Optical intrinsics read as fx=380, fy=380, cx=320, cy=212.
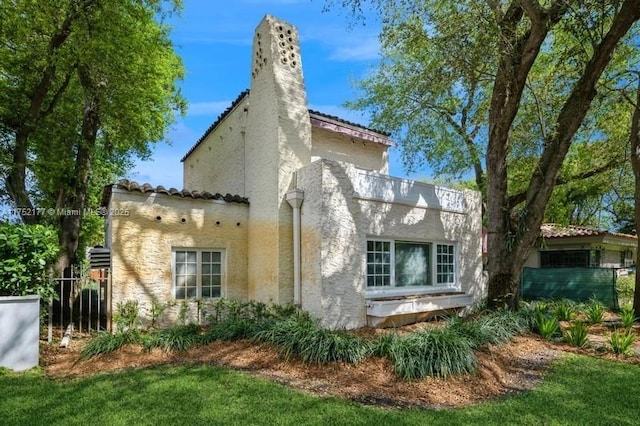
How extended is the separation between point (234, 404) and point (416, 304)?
6.37 meters

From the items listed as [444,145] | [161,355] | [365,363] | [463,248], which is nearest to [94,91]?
[161,355]

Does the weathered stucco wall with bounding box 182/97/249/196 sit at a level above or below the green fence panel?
above

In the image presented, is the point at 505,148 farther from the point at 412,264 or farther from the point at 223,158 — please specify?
the point at 223,158

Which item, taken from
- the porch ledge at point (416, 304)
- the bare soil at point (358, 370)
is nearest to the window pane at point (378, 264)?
the porch ledge at point (416, 304)

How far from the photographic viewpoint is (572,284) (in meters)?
15.8

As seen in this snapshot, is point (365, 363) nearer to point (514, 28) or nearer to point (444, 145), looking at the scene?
point (514, 28)

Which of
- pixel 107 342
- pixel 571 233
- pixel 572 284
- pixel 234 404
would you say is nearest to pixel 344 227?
pixel 234 404

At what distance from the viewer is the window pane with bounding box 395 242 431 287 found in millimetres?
10953

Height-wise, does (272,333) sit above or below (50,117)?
below

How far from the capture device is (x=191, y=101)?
66.3 feet

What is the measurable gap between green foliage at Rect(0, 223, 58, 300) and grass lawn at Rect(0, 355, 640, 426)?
1.58 metres

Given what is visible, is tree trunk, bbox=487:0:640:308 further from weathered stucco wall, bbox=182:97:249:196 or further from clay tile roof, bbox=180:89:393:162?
weathered stucco wall, bbox=182:97:249:196

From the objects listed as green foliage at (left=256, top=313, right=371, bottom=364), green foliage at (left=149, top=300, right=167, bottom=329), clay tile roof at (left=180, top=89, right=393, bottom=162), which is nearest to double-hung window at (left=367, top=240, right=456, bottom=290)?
green foliage at (left=256, top=313, right=371, bottom=364)

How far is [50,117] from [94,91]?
360 centimetres
